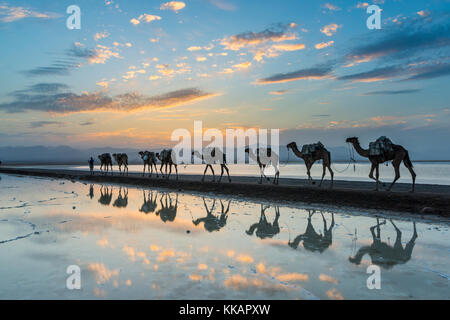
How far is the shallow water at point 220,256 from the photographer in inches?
222

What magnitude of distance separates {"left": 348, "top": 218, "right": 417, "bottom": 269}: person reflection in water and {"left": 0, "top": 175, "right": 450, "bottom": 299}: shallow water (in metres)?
0.03

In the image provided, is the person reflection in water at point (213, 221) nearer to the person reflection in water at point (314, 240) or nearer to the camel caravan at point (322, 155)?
the person reflection in water at point (314, 240)

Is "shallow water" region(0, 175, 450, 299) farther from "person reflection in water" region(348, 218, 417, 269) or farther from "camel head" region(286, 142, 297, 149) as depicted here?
"camel head" region(286, 142, 297, 149)

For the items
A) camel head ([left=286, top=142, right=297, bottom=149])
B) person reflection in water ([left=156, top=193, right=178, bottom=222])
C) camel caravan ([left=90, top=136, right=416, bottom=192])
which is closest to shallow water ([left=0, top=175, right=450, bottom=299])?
person reflection in water ([left=156, top=193, right=178, bottom=222])

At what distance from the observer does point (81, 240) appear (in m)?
9.33

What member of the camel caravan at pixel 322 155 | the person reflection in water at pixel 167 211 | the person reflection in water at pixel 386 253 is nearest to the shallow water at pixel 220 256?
the person reflection in water at pixel 386 253

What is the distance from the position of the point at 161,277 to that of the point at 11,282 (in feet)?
9.50

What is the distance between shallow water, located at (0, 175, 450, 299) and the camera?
222 inches

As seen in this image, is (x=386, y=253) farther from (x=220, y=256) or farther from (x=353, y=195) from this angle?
(x=353, y=195)

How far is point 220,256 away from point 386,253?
14.1 ft

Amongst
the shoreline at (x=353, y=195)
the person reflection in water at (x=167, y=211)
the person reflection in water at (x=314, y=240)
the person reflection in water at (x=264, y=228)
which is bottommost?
the person reflection in water at (x=167, y=211)

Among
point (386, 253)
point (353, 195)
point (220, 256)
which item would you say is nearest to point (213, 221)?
point (220, 256)

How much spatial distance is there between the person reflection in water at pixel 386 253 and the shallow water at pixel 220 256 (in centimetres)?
3

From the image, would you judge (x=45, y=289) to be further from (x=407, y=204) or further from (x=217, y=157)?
(x=217, y=157)
